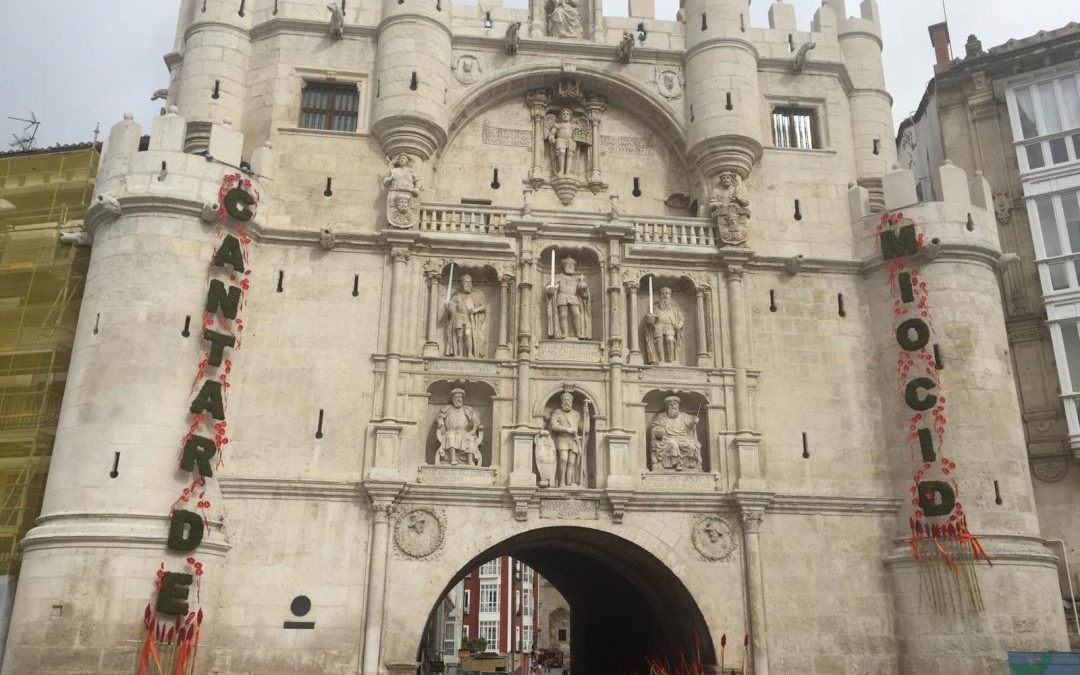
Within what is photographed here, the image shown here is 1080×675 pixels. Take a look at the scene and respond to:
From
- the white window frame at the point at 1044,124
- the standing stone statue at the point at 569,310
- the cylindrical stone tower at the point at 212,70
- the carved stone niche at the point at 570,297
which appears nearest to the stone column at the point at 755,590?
the carved stone niche at the point at 570,297

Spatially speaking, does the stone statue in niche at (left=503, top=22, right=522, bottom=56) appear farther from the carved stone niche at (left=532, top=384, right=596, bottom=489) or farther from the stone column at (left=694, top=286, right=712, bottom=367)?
the carved stone niche at (left=532, top=384, right=596, bottom=489)

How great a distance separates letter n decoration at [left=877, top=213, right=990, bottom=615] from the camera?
20.9 metres

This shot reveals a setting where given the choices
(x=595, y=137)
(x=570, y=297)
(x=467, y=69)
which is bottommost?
(x=570, y=297)

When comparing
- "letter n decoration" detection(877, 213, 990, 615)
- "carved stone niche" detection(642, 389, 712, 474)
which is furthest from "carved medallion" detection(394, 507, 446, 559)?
"letter n decoration" detection(877, 213, 990, 615)

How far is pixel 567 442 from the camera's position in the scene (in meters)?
22.1

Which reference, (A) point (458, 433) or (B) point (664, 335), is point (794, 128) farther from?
(A) point (458, 433)

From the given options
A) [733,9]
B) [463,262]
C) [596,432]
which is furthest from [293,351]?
[733,9]

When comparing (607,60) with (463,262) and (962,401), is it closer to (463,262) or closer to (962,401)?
(463,262)

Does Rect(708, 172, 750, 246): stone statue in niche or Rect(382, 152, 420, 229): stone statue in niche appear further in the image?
Rect(708, 172, 750, 246): stone statue in niche

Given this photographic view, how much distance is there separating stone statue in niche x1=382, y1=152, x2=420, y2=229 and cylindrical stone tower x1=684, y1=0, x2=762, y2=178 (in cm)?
757

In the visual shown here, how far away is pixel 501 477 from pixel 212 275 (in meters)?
8.05

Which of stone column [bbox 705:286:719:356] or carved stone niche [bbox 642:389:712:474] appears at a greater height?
stone column [bbox 705:286:719:356]

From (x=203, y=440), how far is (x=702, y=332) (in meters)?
11.9

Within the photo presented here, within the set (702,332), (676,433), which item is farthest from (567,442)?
(702,332)
